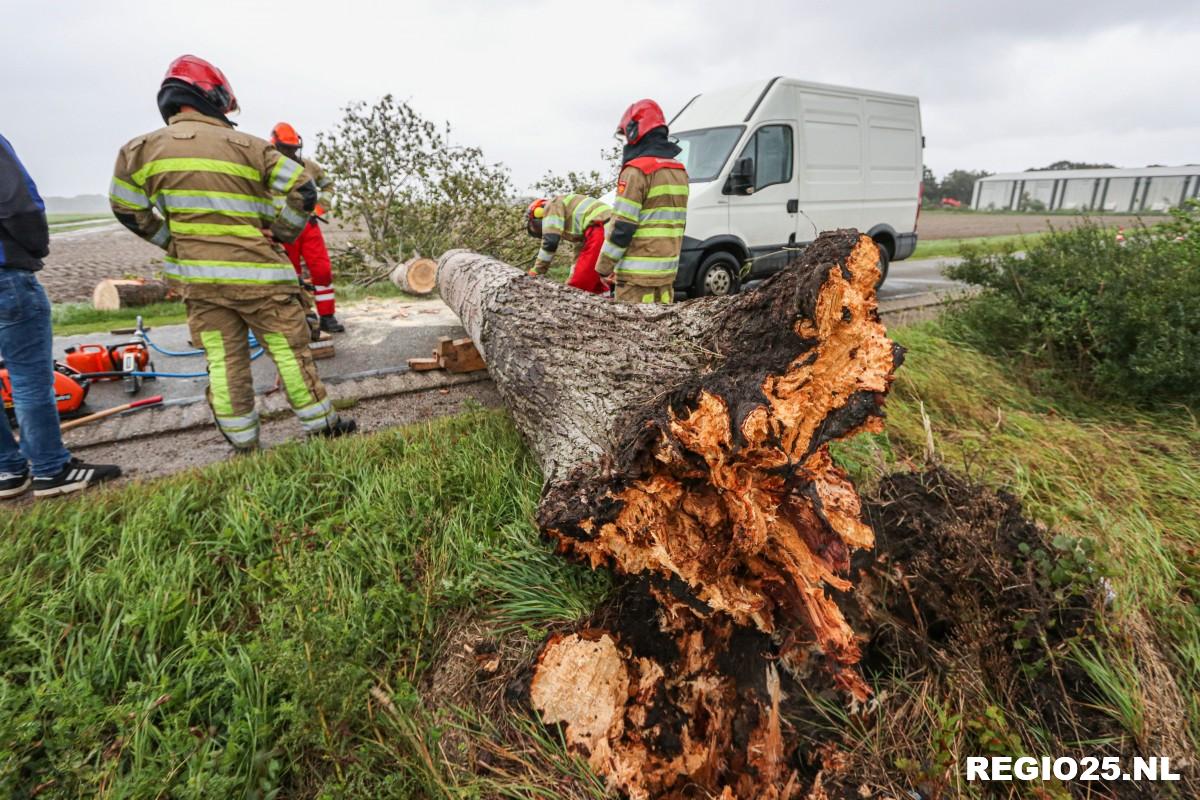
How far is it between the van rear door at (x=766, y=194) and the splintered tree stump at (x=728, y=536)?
5096 millimetres

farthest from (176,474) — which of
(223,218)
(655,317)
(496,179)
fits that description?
(496,179)

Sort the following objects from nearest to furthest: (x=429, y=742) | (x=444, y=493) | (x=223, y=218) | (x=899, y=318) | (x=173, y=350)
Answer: (x=429, y=742)
(x=444, y=493)
(x=223, y=218)
(x=173, y=350)
(x=899, y=318)

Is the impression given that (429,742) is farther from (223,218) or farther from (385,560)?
(223,218)

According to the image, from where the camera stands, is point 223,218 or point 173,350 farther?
point 173,350

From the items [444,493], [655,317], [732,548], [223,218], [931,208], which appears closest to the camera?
[732,548]

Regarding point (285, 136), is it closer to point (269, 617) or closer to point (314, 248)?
point (314, 248)

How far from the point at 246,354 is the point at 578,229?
279 centimetres

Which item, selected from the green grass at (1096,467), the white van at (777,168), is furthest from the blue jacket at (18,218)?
the white van at (777,168)

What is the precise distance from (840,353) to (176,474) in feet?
10.5

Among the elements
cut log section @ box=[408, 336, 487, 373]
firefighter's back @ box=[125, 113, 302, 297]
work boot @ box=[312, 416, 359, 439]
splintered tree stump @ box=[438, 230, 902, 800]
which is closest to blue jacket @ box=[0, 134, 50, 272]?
firefighter's back @ box=[125, 113, 302, 297]

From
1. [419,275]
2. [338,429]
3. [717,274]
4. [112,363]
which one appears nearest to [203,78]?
[338,429]

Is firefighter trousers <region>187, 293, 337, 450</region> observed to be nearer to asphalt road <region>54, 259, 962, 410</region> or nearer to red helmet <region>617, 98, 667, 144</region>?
asphalt road <region>54, 259, 962, 410</region>

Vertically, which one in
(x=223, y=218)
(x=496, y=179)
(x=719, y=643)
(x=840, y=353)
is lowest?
(x=719, y=643)

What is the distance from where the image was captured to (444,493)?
247cm
